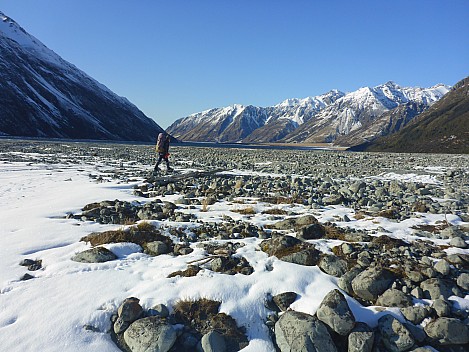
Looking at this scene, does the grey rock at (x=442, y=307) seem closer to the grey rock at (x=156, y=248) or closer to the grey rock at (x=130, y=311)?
the grey rock at (x=130, y=311)

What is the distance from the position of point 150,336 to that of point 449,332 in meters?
4.48

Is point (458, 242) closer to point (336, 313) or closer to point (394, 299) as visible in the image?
point (394, 299)

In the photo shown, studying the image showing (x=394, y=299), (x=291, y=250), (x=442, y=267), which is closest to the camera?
(x=394, y=299)

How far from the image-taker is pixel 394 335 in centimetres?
472

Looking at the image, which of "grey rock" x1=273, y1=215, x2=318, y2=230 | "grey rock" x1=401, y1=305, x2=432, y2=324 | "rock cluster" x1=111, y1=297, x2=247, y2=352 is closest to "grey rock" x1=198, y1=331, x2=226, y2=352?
"rock cluster" x1=111, y1=297, x2=247, y2=352

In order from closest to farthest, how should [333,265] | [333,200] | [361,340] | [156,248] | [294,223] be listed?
[361,340], [333,265], [156,248], [294,223], [333,200]

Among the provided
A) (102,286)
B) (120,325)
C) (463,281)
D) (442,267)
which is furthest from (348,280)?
(102,286)

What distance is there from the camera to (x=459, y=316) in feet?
16.7

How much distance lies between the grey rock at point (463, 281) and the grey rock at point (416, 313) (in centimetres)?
109

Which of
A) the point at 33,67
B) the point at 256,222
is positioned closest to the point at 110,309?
the point at 256,222

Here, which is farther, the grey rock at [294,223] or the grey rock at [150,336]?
the grey rock at [294,223]

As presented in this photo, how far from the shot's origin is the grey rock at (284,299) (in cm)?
556

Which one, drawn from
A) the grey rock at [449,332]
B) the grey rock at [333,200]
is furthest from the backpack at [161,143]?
the grey rock at [449,332]

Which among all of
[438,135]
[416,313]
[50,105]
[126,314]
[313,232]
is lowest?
[126,314]
